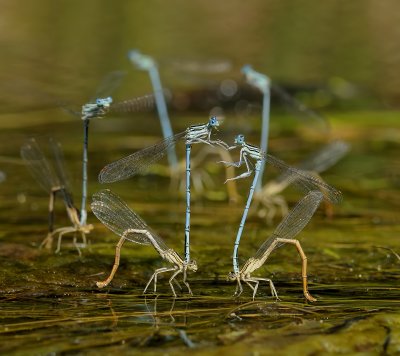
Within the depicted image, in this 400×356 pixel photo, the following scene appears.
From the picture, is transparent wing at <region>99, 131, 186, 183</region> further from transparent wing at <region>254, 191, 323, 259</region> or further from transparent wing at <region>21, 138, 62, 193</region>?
transparent wing at <region>21, 138, 62, 193</region>

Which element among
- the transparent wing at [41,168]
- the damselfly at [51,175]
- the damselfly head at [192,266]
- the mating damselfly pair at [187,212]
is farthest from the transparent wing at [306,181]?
the transparent wing at [41,168]

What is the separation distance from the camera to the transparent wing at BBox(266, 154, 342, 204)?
5.11 meters

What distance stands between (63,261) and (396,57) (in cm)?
1668

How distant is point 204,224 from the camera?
7422 millimetres

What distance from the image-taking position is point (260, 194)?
7.93 m

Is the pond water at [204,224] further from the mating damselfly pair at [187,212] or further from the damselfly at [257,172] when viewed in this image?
the damselfly at [257,172]

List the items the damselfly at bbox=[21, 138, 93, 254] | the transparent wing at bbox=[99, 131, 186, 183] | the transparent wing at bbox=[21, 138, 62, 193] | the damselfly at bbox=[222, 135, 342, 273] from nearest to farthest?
1. the damselfly at bbox=[222, 135, 342, 273]
2. the transparent wing at bbox=[99, 131, 186, 183]
3. the damselfly at bbox=[21, 138, 93, 254]
4. the transparent wing at bbox=[21, 138, 62, 193]

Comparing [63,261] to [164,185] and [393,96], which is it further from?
[393,96]

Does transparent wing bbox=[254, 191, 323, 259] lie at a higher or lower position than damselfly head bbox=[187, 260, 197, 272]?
higher

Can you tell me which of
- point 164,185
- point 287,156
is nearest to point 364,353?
point 164,185

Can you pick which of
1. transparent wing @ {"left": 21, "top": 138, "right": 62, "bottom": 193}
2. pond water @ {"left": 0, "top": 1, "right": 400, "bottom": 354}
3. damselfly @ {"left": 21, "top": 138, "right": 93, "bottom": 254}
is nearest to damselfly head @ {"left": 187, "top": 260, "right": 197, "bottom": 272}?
pond water @ {"left": 0, "top": 1, "right": 400, "bottom": 354}

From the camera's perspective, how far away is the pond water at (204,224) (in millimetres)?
4297

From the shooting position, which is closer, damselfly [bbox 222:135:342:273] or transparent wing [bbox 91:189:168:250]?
damselfly [bbox 222:135:342:273]

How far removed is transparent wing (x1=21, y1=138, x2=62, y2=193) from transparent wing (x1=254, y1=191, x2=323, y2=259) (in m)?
2.00
